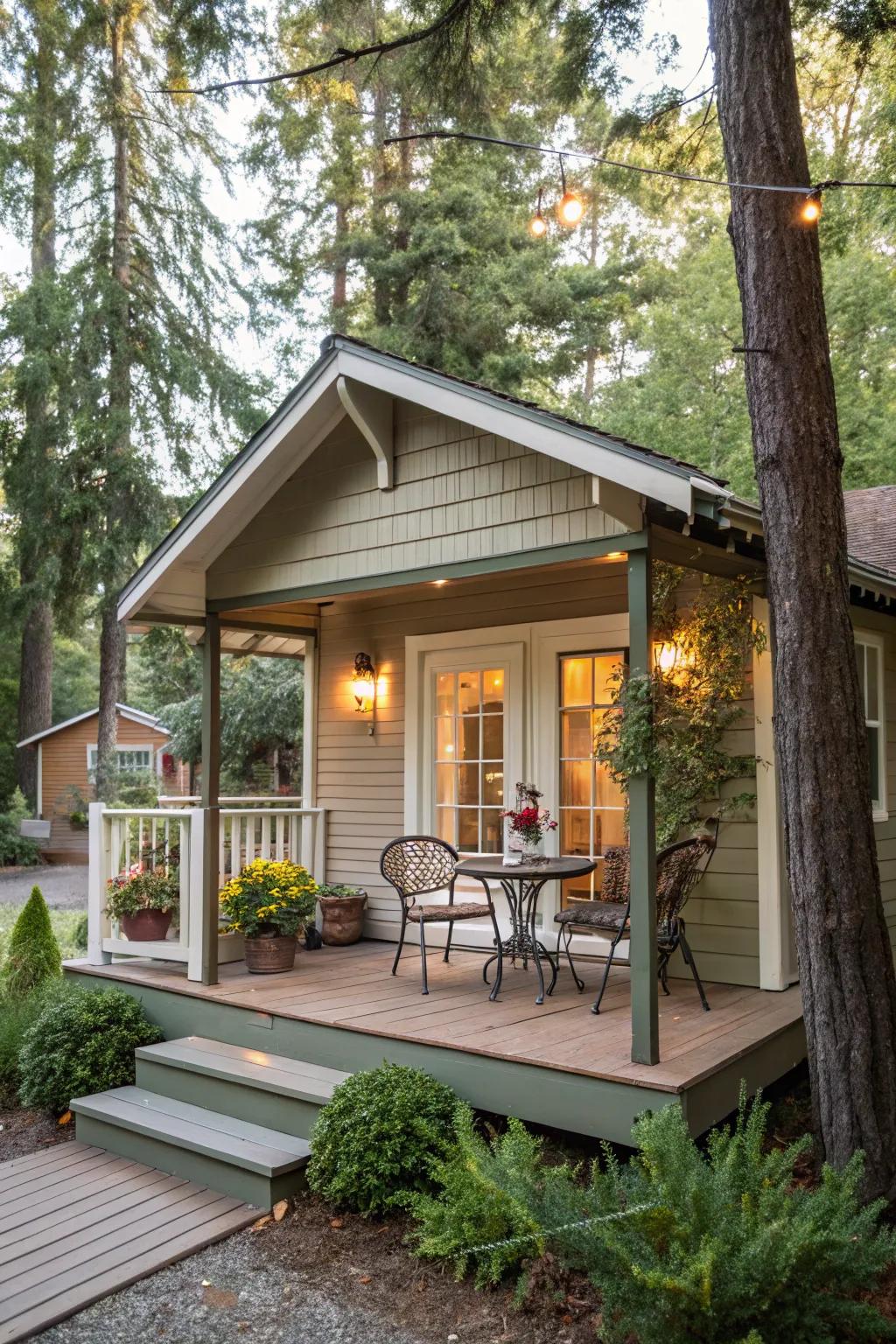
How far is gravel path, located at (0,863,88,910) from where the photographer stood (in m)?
15.2

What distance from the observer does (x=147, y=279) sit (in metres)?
16.9

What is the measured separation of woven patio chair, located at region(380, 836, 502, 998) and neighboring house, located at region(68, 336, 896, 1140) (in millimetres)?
419

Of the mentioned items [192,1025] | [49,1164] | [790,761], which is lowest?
[49,1164]

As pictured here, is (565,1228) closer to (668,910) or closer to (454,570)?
(668,910)

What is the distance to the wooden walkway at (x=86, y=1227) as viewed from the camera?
3.48 metres

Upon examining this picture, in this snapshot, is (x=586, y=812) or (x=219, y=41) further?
(x=586, y=812)

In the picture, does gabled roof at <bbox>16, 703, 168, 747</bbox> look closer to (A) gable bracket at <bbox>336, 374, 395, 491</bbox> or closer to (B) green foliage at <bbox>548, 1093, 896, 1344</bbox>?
(A) gable bracket at <bbox>336, 374, 395, 491</bbox>

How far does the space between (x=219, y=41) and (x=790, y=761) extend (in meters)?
4.97

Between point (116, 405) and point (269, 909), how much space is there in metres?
12.9

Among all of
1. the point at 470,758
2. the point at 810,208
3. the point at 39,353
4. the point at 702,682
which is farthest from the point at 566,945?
the point at 39,353

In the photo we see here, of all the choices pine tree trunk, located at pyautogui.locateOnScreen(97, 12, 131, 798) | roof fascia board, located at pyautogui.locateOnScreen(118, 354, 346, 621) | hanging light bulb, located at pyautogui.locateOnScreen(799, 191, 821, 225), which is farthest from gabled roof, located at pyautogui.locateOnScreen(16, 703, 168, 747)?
hanging light bulb, located at pyautogui.locateOnScreen(799, 191, 821, 225)

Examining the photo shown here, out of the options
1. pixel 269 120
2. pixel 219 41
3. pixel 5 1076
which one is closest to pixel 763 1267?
pixel 5 1076

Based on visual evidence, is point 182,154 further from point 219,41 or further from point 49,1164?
point 49,1164

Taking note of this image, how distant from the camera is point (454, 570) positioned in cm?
485
